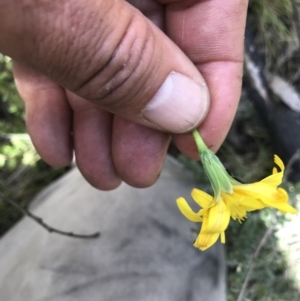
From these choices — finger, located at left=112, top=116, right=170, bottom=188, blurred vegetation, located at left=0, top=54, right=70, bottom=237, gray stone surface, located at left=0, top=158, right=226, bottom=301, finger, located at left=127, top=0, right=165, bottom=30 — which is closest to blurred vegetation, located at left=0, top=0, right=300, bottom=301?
blurred vegetation, located at left=0, top=54, right=70, bottom=237

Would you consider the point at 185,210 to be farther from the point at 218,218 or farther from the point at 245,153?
the point at 245,153

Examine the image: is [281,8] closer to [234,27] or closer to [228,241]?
[234,27]

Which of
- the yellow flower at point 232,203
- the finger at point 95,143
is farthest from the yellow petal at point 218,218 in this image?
the finger at point 95,143

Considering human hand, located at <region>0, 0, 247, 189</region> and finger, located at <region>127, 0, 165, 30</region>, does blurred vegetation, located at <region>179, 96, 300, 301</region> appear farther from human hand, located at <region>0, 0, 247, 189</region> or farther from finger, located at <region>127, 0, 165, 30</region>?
finger, located at <region>127, 0, 165, 30</region>

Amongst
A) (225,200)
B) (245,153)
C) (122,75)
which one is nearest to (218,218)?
(225,200)

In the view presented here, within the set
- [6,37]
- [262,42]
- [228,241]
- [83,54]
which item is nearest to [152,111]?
[83,54]

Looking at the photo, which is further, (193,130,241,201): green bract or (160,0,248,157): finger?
(160,0,248,157): finger
